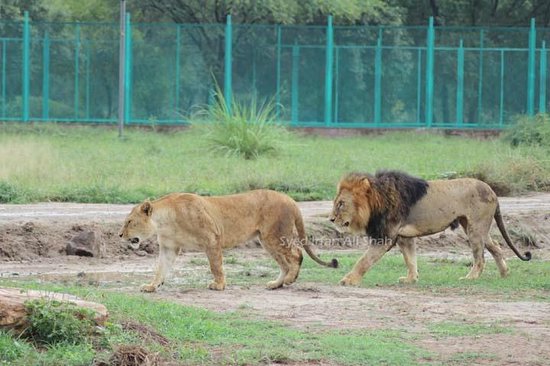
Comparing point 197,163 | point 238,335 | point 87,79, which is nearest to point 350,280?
point 238,335

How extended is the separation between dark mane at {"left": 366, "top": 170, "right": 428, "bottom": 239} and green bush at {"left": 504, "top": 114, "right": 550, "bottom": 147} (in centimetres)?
1321

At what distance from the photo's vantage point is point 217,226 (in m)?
11.3

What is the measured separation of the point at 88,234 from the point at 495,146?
46.3ft

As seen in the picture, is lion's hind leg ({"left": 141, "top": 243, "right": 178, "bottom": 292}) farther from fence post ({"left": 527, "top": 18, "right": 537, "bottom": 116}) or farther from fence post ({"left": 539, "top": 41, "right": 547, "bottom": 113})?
fence post ({"left": 539, "top": 41, "right": 547, "bottom": 113})

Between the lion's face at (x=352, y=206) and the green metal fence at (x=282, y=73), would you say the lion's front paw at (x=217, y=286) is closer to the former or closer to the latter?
the lion's face at (x=352, y=206)

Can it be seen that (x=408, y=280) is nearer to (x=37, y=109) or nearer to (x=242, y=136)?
(x=242, y=136)

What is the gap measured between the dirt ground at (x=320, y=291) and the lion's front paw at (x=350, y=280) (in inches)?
8.3

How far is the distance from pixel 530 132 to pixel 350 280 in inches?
613

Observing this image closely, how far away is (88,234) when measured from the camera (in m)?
13.8

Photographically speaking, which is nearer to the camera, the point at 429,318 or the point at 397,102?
the point at 429,318

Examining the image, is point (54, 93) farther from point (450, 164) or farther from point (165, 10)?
point (450, 164)

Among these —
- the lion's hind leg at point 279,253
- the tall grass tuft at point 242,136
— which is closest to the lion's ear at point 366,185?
the lion's hind leg at point 279,253

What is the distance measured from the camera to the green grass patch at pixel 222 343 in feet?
26.7

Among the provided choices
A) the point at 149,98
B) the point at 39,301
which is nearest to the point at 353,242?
the point at 39,301
